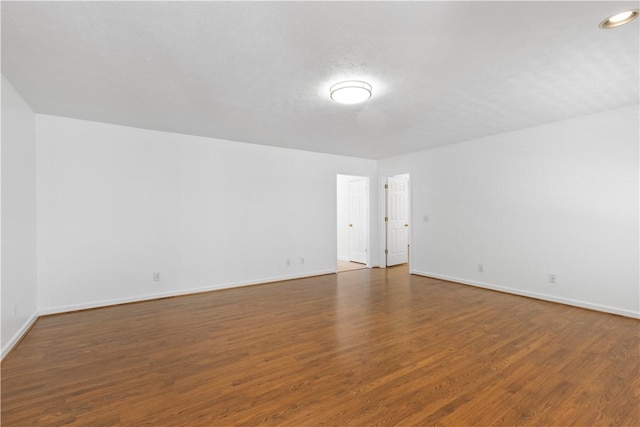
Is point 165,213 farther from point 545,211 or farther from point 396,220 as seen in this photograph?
point 545,211

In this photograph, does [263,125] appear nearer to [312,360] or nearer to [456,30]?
[456,30]

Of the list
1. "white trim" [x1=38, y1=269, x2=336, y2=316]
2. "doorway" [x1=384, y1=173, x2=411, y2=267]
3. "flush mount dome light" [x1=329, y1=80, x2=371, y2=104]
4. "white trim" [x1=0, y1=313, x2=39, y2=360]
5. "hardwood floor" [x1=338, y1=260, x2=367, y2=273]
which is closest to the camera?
"white trim" [x1=0, y1=313, x2=39, y2=360]

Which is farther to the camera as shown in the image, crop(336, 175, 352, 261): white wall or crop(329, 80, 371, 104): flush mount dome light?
crop(336, 175, 352, 261): white wall

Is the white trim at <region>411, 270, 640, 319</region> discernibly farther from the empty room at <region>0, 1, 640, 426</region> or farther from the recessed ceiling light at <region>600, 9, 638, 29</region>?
the recessed ceiling light at <region>600, 9, 638, 29</region>

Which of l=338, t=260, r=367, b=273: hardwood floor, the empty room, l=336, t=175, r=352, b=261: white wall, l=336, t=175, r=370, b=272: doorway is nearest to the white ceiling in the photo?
the empty room

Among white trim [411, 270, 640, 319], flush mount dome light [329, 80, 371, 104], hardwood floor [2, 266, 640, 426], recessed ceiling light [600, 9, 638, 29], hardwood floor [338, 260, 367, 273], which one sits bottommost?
hardwood floor [338, 260, 367, 273]

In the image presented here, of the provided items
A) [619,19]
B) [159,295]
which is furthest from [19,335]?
[619,19]

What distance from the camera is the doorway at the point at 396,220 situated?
677 centimetres

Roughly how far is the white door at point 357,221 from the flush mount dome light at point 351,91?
4043 mm

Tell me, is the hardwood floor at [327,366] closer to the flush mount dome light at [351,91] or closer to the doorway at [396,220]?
the flush mount dome light at [351,91]

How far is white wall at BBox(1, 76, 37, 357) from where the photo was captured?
104 inches

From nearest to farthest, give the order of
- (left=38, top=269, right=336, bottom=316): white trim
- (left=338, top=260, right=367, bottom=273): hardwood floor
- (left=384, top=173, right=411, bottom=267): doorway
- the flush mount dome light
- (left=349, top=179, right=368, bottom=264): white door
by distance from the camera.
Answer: the flush mount dome light → (left=38, top=269, right=336, bottom=316): white trim → (left=338, top=260, right=367, bottom=273): hardwood floor → (left=384, top=173, right=411, bottom=267): doorway → (left=349, top=179, right=368, bottom=264): white door

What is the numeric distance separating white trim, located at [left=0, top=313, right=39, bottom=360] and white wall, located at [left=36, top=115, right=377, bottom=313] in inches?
10.3

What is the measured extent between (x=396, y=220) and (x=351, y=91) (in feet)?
15.4
